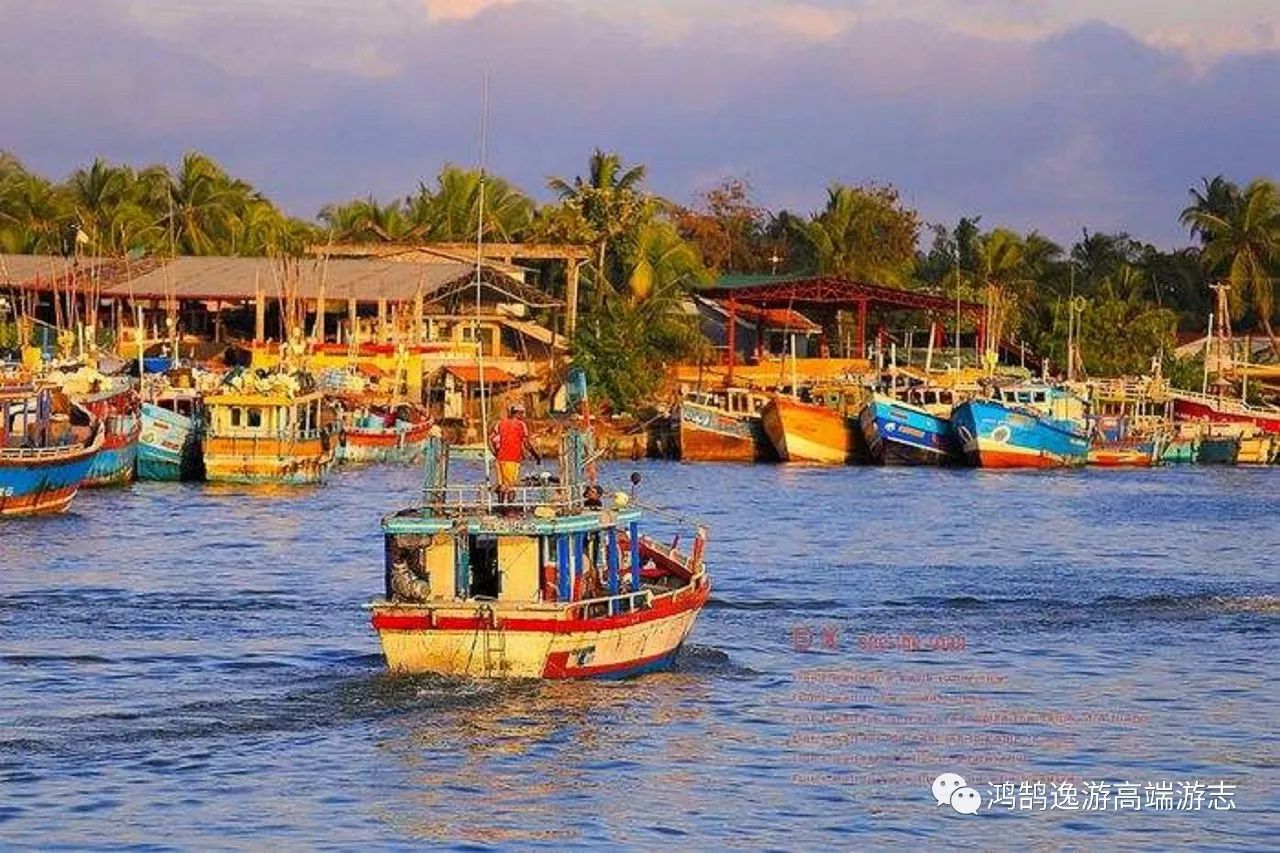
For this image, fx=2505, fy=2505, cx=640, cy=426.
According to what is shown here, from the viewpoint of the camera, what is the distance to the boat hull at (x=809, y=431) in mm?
86062

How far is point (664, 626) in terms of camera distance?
2938 cm

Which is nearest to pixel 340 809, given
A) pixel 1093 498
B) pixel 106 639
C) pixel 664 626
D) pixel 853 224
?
pixel 664 626

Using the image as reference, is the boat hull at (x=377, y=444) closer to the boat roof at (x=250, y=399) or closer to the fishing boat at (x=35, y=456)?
the boat roof at (x=250, y=399)

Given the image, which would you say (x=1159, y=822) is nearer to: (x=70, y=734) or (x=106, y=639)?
Result: (x=70, y=734)

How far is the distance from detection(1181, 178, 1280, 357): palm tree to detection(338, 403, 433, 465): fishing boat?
4602 cm

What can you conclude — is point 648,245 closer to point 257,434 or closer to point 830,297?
point 830,297

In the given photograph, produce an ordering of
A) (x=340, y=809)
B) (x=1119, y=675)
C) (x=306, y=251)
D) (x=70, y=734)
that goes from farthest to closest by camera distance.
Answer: (x=306, y=251) → (x=1119, y=675) → (x=70, y=734) → (x=340, y=809)

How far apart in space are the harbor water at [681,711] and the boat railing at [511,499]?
1961mm

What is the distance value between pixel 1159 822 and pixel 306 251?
3042 inches

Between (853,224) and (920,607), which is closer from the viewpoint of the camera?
(920,607)

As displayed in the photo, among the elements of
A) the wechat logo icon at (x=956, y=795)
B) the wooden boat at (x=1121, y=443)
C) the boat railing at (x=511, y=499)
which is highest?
the boat railing at (x=511, y=499)

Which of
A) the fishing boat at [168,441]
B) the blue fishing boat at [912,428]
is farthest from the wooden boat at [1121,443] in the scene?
the fishing boat at [168,441]

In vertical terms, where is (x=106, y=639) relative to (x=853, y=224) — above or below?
below

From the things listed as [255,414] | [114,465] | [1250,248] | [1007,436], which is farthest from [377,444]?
[1250,248]
